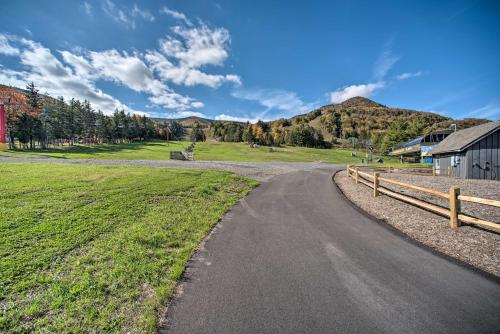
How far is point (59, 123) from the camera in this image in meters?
66.2

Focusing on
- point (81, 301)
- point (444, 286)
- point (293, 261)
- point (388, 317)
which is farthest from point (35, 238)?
point (444, 286)

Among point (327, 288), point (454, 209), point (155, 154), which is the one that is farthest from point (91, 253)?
point (155, 154)

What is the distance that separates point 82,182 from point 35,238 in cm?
794

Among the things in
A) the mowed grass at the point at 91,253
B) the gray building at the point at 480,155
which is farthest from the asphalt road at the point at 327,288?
the gray building at the point at 480,155

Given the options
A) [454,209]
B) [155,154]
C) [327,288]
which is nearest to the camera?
[327,288]

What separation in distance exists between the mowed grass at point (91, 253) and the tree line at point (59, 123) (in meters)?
30.2

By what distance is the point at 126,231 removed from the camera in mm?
7062

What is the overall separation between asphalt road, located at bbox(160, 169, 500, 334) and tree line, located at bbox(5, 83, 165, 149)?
125ft

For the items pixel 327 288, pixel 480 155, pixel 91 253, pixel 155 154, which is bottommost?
pixel 327 288

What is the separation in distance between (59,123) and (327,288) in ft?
287

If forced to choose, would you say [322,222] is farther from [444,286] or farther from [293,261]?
[444,286]

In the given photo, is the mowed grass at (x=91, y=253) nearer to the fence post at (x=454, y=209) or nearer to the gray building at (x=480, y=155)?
the fence post at (x=454, y=209)

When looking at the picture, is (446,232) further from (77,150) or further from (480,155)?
(77,150)

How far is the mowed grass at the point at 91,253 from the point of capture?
11.8ft
